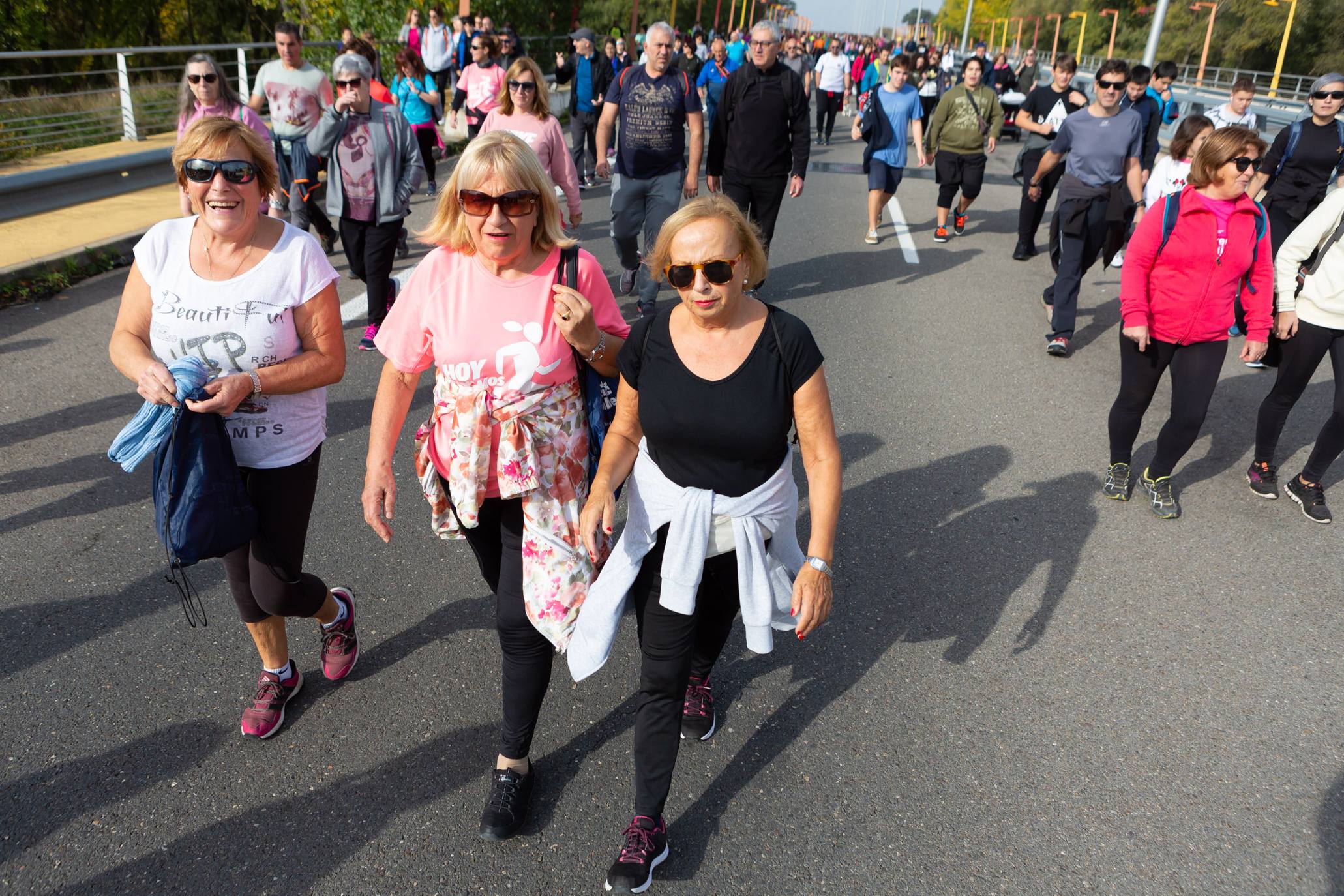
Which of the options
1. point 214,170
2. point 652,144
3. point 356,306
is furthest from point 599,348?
point 356,306

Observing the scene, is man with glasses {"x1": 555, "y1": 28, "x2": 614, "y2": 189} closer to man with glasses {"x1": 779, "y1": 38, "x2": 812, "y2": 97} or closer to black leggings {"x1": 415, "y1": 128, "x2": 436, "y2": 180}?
black leggings {"x1": 415, "y1": 128, "x2": 436, "y2": 180}

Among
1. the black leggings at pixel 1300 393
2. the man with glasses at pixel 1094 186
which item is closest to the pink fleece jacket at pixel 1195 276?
the black leggings at pixel 1300 393

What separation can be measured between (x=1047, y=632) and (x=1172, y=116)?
13.1 meters

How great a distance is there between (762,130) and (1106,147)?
254 centimetres

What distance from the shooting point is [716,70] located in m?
18.4

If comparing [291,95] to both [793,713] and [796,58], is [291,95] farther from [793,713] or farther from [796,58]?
[796,58]

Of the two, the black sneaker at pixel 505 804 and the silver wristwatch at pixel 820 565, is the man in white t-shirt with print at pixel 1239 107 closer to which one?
the silver wristwatch at pixel 820 565

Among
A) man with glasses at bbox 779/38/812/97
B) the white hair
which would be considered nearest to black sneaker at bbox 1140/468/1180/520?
the white hair

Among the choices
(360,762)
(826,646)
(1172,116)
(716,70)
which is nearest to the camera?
(360,762)

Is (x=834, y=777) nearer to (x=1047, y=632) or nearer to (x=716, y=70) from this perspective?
(x=1047, y=632)

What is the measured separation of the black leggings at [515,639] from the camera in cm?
276

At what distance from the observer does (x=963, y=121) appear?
10.2 m

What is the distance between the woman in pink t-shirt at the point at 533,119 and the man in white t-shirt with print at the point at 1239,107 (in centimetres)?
640

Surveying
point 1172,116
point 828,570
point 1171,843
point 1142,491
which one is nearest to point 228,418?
point 828,570
